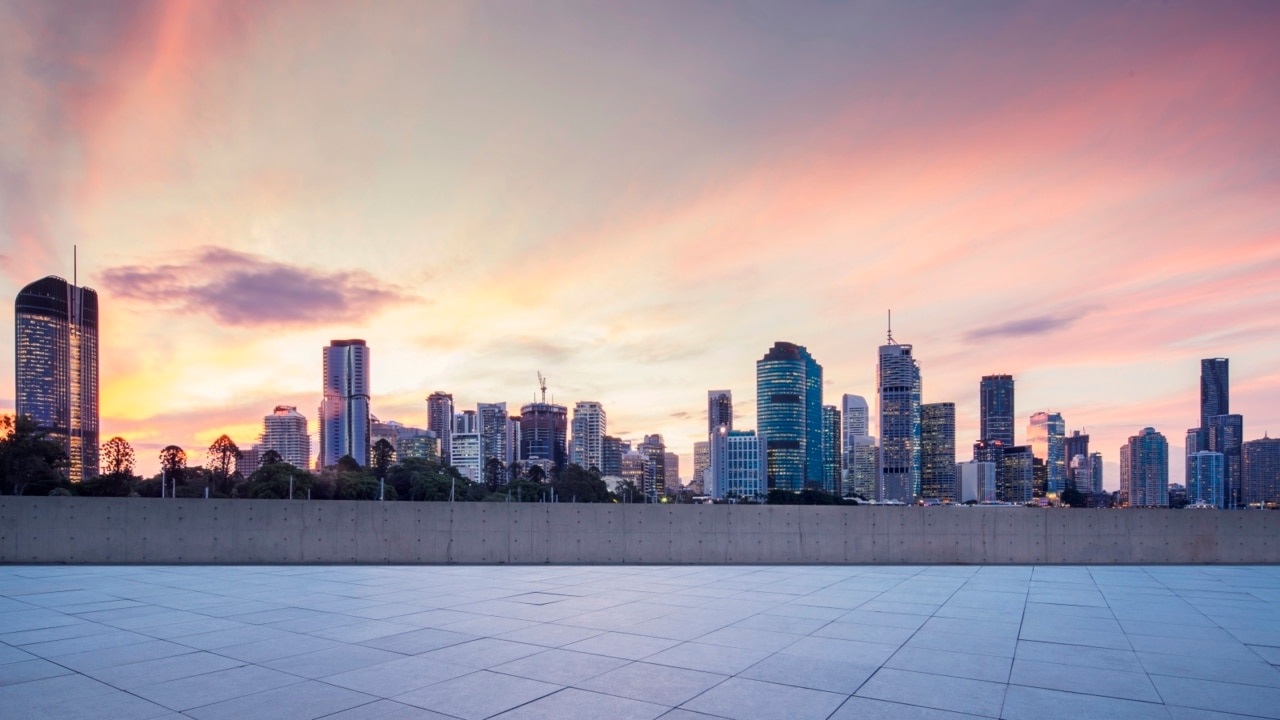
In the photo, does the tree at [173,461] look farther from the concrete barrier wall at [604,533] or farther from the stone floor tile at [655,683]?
the stone floor tile at [655,683]

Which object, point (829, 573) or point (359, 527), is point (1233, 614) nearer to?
point (829, 573)

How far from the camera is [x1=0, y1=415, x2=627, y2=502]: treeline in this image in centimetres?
7150

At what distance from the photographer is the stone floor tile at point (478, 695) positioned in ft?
20.7

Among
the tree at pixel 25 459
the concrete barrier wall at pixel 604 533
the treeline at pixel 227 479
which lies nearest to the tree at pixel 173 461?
the treeline at pixel 227 479

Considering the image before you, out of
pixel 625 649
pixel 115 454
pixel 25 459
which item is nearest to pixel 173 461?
pixel 115 454

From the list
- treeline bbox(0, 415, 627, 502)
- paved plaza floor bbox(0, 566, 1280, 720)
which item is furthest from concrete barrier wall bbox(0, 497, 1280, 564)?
treeline bbox(0, 415, 627, 502)

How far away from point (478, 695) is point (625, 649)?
2337mm

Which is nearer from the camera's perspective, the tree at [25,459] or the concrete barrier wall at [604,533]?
the concrete barrier wall at [604,533]

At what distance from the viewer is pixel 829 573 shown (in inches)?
664

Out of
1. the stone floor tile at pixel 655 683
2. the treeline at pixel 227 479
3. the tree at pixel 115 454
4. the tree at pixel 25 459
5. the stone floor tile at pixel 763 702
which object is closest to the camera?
the stone floor tile at pixel 763 702

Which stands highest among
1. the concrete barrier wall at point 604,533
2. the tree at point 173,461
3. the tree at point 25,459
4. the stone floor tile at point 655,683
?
the stone floor tile at point 655,683

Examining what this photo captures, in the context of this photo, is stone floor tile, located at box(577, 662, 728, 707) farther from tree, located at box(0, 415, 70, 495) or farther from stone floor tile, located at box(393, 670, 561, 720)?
tree, located at box(0, 415, 70, 495)

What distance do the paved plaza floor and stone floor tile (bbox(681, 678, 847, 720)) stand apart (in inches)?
1.1

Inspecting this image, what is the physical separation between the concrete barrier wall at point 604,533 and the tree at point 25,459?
68.4 m
